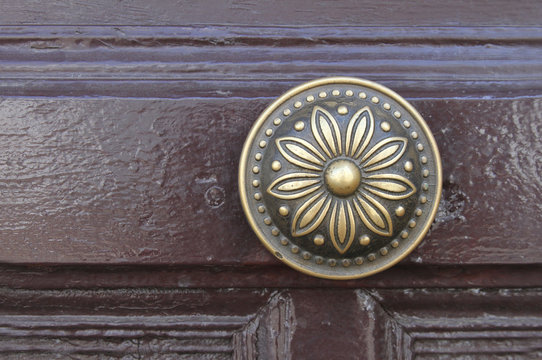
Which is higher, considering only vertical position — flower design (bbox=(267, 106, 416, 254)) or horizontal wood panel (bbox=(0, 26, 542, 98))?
horizontal wood panel (bbox=(0, 26, 542, 98))

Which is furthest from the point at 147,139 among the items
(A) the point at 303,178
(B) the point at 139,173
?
(A) the point at 303,178

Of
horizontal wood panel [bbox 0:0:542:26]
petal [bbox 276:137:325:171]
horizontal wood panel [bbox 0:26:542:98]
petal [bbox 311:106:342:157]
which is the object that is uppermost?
horizontal wood panel [bbox 0:0:542:26]

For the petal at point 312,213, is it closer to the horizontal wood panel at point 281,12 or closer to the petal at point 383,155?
the petal at point 383,155

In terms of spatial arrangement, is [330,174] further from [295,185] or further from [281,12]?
[281,12]

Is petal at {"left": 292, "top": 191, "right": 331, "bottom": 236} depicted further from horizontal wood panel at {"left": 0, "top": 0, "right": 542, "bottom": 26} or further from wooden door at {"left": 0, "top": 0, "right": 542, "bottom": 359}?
horizontal wood panel at {"left": 0, "top": 0, "right": 542, "bottom": 26}

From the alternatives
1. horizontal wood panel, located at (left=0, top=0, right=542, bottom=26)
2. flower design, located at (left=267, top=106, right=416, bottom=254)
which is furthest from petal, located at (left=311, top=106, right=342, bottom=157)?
horizontal wood panel, located at (left=0, top=0, right=542, bottom=26)

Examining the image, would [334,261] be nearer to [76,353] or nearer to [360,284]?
[360,284]
